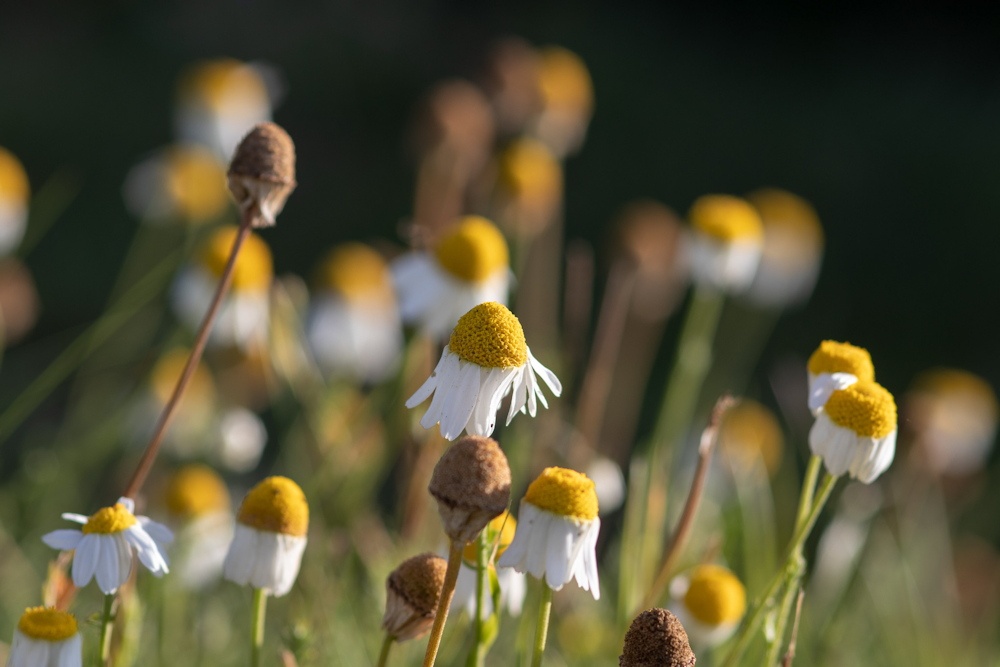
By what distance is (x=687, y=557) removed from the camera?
4.58ft

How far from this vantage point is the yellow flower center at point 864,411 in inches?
27.6

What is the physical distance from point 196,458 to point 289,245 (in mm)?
1995

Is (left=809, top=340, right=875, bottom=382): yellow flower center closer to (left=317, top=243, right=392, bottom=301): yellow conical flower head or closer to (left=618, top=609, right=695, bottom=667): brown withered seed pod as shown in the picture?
(left=618, top=609, right=695, bottom=667): brown withered seed pod

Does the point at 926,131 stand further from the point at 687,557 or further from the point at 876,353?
the point at 687,557

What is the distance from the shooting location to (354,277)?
170 cm

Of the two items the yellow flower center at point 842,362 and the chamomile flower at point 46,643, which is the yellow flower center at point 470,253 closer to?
the yellow flower center at point 842,362

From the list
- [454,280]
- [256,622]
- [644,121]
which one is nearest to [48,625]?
[256,622]

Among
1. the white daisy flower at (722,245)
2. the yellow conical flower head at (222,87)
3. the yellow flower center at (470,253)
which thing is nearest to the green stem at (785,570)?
the yellow flower center at (470,253)

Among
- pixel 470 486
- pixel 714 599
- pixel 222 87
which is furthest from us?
pixel 222 87

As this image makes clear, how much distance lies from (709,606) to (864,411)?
0.79 feet

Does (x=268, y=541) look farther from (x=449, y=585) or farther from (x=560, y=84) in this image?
(x=560, y=84)

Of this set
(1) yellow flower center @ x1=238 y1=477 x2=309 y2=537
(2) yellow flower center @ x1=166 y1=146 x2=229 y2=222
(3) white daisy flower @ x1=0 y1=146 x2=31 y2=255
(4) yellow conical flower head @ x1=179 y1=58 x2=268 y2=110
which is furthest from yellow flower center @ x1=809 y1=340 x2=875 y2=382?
(4) yellow conical flower head @ x1=179 y1=58 x2=268 y2=110

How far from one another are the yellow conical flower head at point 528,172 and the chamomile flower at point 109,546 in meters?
1.00

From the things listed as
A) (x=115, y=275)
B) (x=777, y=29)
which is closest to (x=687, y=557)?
(x=115, y=275)
